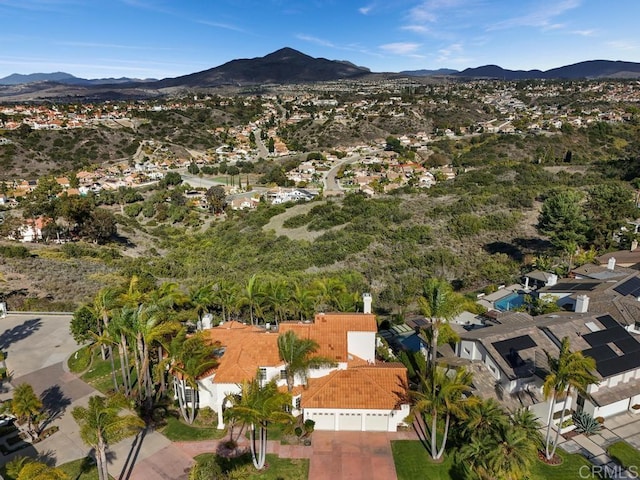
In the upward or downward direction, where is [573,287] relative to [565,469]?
upward

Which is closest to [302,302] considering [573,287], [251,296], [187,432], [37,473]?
[251,296]

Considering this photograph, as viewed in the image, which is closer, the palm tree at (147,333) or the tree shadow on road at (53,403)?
the palm tree at (147,333)

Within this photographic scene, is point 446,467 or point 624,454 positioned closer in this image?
point 446,467

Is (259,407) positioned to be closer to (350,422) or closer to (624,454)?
(350,422)

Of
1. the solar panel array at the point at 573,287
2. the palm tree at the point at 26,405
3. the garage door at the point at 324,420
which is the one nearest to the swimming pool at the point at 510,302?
the solar panel array at the point at 573,287

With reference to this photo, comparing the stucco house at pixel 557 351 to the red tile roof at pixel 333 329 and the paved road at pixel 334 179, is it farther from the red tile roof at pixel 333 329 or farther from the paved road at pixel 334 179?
the paved road at pixel 334 179

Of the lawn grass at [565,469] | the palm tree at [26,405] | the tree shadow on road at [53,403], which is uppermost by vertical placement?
the palm tree at [26,405]

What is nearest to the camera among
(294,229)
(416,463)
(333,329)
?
(416,463)

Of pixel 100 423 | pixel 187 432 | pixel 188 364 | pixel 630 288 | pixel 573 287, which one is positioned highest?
pixel 100 423
